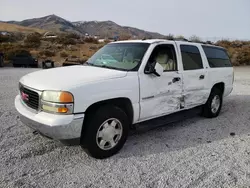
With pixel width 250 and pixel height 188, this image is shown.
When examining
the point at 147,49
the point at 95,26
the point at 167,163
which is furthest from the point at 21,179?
the point at 95,26

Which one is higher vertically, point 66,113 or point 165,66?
point 165,66

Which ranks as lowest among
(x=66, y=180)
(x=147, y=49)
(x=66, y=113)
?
(x=66, y=180)

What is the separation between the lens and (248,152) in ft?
12.7

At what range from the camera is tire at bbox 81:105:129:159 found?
3.25 metres

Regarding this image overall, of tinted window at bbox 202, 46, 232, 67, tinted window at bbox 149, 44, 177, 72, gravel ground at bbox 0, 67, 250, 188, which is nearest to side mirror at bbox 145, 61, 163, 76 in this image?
tinted window at bbox 149, 44, 177, 72

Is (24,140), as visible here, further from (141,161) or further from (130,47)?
(130,47)

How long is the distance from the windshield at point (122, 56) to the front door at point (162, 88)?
22 centimetres

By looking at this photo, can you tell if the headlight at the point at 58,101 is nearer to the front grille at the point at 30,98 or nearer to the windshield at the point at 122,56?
the front grille at the point at 30,98

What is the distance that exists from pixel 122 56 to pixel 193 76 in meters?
1.64

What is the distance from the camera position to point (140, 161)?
344cm

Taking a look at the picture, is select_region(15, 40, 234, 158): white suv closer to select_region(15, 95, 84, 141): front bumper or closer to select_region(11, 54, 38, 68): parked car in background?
select_region(15, 95, 84, 141): front bumper

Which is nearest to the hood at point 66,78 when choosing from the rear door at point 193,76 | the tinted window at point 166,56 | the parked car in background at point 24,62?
the tinted window at point 166,56

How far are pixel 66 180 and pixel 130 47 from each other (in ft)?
8.51

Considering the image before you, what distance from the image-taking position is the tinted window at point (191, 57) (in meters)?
4.72
